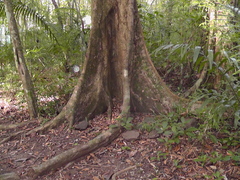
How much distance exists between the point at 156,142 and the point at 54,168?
1.60 meters

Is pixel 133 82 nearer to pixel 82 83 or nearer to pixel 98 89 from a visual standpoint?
pixel 98 89

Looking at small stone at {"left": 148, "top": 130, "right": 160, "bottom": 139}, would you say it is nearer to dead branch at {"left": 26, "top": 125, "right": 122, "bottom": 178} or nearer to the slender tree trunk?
dead branch at {"left": 26, "top": 125, "right": 122, "bottom": 178}

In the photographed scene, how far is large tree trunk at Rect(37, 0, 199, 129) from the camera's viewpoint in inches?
171

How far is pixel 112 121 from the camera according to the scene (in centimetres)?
427

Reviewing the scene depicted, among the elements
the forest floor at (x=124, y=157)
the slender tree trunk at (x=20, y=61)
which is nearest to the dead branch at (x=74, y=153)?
the forest floor at (x=124, y=157)

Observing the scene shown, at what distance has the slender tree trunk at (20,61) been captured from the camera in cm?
437

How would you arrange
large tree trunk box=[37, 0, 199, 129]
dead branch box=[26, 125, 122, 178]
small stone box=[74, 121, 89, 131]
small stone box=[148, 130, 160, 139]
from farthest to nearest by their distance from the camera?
large tree trunk box=[37, 0, 199, 129] → small stone box=[74, 121, 89, 131] → small stone box=[148, 130, 160, 139] → dead branch box=[26, 125, 122, 178]

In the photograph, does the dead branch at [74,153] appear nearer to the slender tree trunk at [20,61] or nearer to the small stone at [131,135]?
the small stone at [131,135]

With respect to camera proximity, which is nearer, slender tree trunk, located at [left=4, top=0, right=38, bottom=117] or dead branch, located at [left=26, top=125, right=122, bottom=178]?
dead branch, located at [left=26, top=125, right=122, bottom=178]

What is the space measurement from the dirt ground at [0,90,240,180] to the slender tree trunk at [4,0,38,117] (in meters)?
0.91

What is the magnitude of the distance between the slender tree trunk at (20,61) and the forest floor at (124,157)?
0.87 metres

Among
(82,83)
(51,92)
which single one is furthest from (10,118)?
(82,83)

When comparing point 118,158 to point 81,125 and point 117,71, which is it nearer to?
point 81,125

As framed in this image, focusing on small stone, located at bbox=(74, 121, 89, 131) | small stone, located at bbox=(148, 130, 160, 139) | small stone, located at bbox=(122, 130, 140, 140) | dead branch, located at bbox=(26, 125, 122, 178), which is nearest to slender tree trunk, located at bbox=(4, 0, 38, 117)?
small stone, located at bbox=(74, 121, 89, 131)
